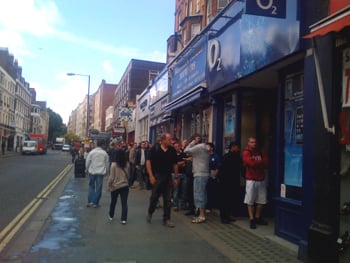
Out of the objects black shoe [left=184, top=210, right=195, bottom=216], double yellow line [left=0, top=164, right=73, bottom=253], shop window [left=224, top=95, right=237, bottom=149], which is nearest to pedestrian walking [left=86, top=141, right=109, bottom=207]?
double yellow line [left=0, top=164, right=73, bottom=253]

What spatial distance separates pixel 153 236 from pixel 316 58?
158 inches

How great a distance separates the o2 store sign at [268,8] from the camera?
7.05m

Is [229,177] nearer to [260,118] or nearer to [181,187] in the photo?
[181,187]

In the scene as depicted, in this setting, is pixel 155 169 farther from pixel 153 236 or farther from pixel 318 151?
pixel 318 151

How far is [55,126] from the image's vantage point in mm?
152625

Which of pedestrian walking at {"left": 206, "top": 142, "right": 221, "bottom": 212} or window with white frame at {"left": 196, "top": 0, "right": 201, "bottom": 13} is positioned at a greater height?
window with white frame at {"left": 196, "top": 0, "right": 201, "bottom": 13}

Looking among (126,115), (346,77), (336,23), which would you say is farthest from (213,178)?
(126,115)

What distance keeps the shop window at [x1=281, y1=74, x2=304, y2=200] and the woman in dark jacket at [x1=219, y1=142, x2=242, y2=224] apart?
1810mm

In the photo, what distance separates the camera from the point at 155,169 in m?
8.84

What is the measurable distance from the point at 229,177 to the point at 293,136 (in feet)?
7.27

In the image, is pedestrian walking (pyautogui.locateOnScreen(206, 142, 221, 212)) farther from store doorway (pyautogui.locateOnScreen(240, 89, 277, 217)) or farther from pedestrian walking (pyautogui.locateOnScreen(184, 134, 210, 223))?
store doorway (pyautogui.locateOnScreen(240, 89, 277, 217))

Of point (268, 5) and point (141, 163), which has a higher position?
point (268, 5)

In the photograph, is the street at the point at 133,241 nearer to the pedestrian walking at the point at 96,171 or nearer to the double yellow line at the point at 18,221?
the double yellow line at the point at 18,221

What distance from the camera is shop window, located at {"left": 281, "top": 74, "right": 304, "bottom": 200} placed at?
701cm
